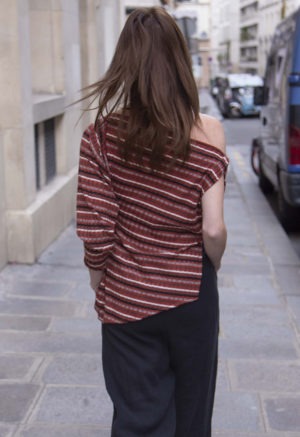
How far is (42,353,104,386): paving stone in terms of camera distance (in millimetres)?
3971

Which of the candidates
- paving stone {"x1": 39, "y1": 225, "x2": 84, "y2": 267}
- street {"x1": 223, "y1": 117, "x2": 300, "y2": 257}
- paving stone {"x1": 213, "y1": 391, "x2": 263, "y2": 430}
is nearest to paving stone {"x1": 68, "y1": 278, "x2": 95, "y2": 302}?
paving stone {"x1": 39, "y1": 225, "x2": 84, "y2": 267}

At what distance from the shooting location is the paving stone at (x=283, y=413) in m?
3.49

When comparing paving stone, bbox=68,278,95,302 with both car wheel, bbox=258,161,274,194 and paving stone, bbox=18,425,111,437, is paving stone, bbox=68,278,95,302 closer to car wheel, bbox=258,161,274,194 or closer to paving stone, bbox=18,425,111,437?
paving stone, bbox=18,425,111,437

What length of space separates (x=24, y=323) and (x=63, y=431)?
1608 millimetres

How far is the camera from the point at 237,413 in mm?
3615

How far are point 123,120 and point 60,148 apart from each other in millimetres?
6093

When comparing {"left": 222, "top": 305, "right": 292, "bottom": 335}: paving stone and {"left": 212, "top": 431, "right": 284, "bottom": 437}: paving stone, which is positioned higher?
{"left": 212, "top": 431, "right": 284, "bottom": 437}: paving stone

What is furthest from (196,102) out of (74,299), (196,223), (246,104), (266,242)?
(246,104)

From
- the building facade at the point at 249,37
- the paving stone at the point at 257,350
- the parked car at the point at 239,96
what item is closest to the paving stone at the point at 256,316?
the paving stone at the point at 257,350

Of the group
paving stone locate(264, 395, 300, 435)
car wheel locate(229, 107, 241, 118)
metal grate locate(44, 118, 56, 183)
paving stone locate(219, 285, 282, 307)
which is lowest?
car wheel locate(229, 107, 241, 118)

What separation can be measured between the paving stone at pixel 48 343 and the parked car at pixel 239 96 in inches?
1106

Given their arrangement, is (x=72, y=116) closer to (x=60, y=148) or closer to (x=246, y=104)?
(x=60, y=148)

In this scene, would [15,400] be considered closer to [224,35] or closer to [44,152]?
[44,152]

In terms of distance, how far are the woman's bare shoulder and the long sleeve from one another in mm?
283
